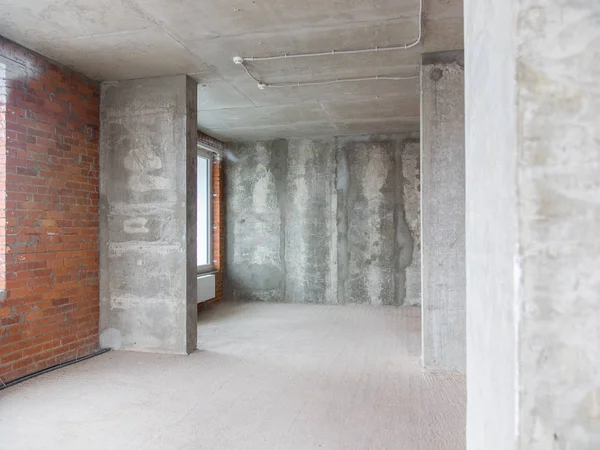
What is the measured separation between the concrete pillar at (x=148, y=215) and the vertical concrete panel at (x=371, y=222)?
365cm

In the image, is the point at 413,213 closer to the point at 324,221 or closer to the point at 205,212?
the point at 324,221

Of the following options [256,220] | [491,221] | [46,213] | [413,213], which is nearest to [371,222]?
[413,213]

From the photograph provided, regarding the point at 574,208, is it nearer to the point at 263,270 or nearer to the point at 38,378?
the point at 38,378

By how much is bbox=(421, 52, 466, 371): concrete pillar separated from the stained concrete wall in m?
3.35

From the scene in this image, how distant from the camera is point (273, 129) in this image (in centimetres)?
715

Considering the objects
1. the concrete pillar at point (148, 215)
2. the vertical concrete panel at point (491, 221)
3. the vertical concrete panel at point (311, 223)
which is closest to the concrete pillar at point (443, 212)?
the concrete pillar at point (148, 215)

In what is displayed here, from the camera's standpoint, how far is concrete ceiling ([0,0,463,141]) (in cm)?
313

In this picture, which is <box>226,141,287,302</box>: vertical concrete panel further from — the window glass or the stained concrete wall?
the window glass

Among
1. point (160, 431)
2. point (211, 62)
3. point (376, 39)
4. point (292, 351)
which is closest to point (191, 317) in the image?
point (292, 351)

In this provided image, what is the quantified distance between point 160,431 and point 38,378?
5.43 feet

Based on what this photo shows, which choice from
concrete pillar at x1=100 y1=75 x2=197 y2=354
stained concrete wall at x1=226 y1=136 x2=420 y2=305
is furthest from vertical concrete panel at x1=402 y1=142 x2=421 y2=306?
concrete pillar at x1=100 y1=75 x2=197 y2=354

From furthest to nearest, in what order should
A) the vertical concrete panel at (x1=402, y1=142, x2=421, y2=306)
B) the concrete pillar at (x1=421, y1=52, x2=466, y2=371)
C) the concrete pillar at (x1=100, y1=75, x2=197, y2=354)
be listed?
1. the vertical concrete panel at (x1=402, y1=142, x2=421, y2=306)
2. the concrete pillar at (x1=100, y1=75, x2=197, y2=354)
3. the concrete pillar at (x1=421, y1=52, x2=466, y2=371)

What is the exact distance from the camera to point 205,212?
7.93 meters

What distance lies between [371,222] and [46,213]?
16.9ft
